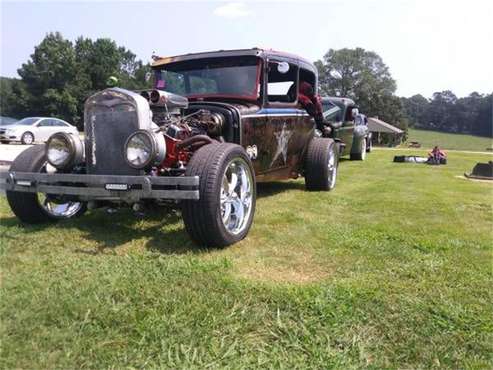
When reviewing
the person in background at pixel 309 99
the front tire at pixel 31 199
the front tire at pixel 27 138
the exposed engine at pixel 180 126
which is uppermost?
the person in background at pixel 309 99

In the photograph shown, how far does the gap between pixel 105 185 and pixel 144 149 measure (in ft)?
1.48

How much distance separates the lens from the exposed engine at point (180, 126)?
4.55 meters

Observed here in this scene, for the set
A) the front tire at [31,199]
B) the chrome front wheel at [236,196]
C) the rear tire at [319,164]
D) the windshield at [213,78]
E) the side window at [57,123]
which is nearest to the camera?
the chrome front wheel at [236,196]

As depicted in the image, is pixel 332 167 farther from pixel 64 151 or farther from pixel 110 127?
pixel 64 151

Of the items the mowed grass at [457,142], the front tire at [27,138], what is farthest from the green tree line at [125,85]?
the front tire at [27,138]

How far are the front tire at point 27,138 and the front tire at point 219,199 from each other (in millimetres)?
20137

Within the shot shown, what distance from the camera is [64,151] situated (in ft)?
15.2

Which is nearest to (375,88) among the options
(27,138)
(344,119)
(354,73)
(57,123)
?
(354,73)

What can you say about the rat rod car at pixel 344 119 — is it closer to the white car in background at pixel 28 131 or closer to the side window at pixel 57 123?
the white car in background at pixel 28 131

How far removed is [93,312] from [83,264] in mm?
870

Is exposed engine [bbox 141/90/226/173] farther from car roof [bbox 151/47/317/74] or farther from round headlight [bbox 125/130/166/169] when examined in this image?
car roof [bbox 151/47/317/74]

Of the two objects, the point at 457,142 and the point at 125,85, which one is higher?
the point at 125,85

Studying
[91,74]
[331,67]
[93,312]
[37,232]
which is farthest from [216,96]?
[331,67]

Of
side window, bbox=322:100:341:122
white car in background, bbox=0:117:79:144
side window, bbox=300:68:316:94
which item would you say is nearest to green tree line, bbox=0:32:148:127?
white car in background, bbox=0:117:79:144
